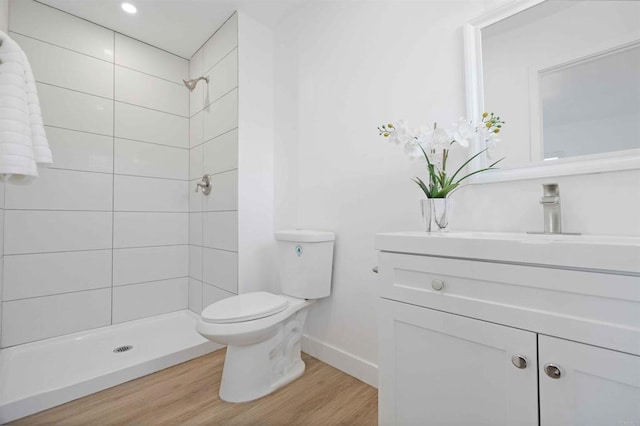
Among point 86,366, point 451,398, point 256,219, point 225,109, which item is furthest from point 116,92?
point 451,398

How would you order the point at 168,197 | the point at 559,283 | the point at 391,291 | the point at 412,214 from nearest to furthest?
1. the point at 559,283
2. the point at 391,291
3. the point at 412,214
4. the point at 168,197

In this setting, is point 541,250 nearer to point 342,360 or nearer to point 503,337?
point 503,337

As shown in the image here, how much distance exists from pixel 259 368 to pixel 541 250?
1.28m

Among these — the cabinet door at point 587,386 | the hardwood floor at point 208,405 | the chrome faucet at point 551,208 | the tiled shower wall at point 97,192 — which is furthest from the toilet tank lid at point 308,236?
the tiled shower wall at point 97,192

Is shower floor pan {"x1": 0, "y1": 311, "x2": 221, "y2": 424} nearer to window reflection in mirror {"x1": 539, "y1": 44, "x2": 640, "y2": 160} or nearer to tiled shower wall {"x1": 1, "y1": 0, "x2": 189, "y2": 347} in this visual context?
tiled shower wall {"x1": 1, "y1": 0, "x2": 189, "y2": 347}

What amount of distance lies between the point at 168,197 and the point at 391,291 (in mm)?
2088

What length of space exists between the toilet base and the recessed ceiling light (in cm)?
221

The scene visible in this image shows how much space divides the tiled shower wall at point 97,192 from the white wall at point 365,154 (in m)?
1.02

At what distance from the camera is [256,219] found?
6.46 ft

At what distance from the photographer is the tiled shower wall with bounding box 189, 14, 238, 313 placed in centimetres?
195

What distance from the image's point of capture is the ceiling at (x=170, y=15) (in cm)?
187

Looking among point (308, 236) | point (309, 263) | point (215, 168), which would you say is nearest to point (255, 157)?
point (215, 168)

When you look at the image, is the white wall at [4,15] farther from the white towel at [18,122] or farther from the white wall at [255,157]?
the white wall at [255,157]

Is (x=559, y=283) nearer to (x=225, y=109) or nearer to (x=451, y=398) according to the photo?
(x=451, y=398)
